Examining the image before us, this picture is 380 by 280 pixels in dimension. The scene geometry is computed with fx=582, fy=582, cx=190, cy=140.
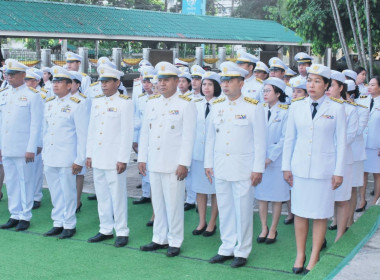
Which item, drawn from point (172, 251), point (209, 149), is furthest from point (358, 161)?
point (172, 251)

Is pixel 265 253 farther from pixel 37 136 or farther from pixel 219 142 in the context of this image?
pixel 37 136

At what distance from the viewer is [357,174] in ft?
20.5

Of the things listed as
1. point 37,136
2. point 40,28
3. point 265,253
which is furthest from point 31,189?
point 40,28

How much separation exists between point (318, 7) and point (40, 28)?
1061 centimetres

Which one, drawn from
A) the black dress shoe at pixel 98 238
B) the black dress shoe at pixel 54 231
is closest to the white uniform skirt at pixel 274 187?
the black dress shoe at pixel 98 238

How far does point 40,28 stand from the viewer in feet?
65.7

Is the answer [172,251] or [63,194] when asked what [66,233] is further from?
[172,251]

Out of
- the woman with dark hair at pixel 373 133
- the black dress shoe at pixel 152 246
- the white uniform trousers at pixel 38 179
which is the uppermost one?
the woman with dark hair at pixel 373 133

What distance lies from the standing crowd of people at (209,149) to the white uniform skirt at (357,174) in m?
0.02

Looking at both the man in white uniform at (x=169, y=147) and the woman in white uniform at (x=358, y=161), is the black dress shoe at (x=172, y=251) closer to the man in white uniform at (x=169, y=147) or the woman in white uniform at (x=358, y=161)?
the man in white uniform at (x=169, y=147)

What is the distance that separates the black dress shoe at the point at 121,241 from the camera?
19.0 feet

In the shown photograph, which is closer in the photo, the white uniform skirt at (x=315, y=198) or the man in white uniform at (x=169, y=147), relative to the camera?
the white uniform skirt at (x=315, y=198)

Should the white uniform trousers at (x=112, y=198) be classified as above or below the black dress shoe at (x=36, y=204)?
above

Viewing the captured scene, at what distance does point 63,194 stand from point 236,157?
83.6 inches
